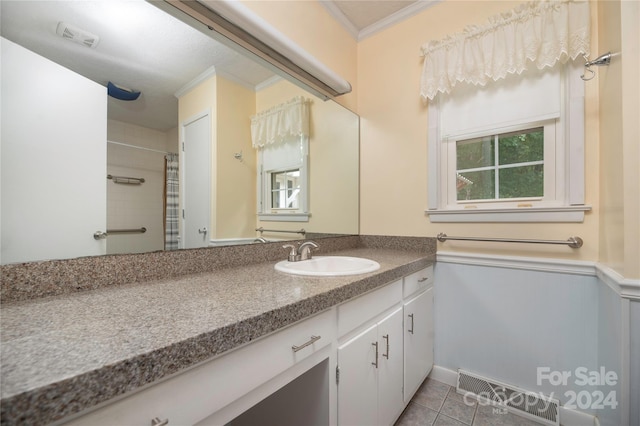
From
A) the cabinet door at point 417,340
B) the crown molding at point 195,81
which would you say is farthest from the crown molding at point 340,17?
the cabinet door at point 417,340

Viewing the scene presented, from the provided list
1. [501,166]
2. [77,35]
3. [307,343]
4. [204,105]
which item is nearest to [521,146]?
[501,166]

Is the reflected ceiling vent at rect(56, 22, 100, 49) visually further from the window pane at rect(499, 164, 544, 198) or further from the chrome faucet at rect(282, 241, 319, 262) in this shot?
the window pane at rect(499, 164, 544, 198)

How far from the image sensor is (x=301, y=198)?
5.44ft

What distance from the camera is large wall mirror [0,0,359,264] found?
2.31 feet

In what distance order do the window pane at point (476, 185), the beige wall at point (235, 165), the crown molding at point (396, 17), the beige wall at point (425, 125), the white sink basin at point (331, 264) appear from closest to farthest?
1. the beige wall at point (425, 125)
2. the beige wall at point (235, 165)
3. the white sink basin at point (331, 264)
4. the window pane at point (476, 185)
5. the crown molding at point (396, 17)

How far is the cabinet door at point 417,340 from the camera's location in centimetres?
130

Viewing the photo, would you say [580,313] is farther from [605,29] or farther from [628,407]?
[605,29]

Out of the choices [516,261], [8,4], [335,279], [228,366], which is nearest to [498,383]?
[516,261]

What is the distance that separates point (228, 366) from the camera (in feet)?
1.83

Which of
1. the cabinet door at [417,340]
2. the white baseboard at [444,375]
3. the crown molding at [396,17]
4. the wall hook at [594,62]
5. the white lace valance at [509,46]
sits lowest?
the white baseboard at [444,375]

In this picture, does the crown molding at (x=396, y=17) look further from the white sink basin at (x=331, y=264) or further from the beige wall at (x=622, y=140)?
the white sink basin at (x=331, y=264)

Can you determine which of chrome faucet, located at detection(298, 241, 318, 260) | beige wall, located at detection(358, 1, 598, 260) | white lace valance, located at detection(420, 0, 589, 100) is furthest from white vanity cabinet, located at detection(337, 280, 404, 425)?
white lace valance, located at detection(420, 0, 589, 100)

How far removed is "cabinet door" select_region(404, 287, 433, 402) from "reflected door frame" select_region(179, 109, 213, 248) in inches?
41.7

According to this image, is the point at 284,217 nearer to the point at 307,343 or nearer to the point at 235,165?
the point at 235,165
